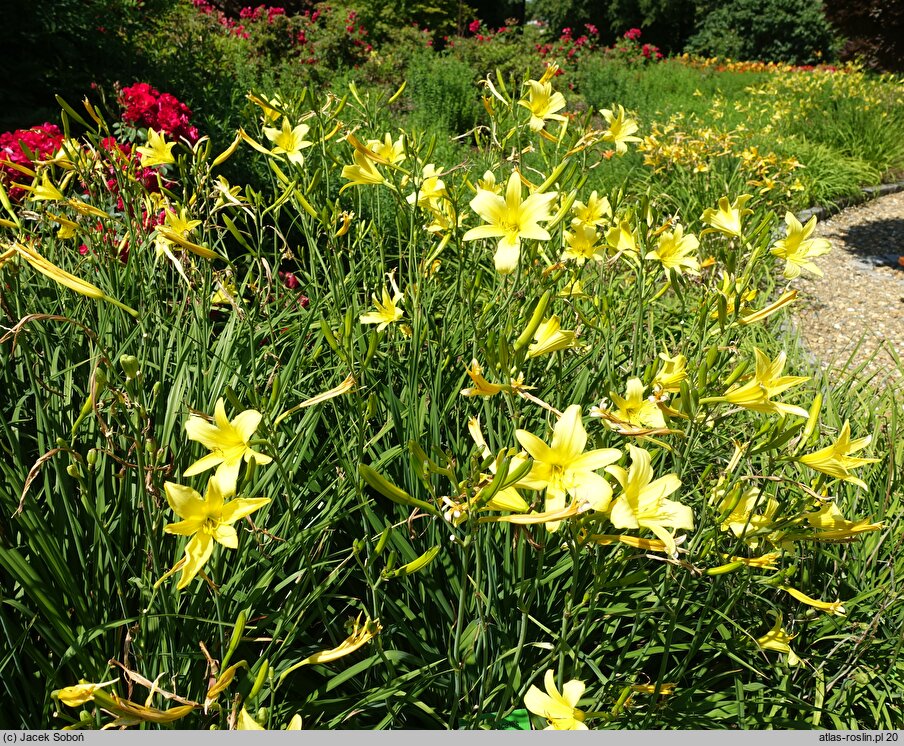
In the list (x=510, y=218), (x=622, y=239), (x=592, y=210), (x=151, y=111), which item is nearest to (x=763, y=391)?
(x=510, y=218)

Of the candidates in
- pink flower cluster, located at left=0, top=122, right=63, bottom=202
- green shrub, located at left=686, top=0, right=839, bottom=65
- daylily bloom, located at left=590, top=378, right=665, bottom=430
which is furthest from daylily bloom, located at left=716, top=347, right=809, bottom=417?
green shrub, located at left=686, top=0, right=839, bottom=65

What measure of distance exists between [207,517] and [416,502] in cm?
34

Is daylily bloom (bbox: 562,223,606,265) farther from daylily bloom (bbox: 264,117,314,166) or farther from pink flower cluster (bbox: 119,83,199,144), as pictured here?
pink flower cluster (bbox: 119,83,199,144)

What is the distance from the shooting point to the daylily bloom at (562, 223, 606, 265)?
1.74 meters

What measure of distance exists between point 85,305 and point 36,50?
12.6 ft

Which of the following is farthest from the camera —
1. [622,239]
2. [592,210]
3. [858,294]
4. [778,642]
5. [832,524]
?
[858,294]

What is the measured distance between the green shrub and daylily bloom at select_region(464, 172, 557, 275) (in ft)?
70.4

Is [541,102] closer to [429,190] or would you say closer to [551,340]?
[429,190]

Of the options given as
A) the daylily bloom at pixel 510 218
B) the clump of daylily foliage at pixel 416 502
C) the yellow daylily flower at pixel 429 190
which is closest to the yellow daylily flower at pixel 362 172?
the clump of daylily foliage at pixel 416 502

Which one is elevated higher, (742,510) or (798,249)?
(798,249)

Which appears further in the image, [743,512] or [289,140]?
[289,140]

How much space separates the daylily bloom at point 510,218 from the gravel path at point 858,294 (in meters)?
2.61

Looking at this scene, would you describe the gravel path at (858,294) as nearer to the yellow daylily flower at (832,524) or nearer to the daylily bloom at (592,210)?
the daylily bloom at (592,210)

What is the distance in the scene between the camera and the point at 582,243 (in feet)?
5.77
